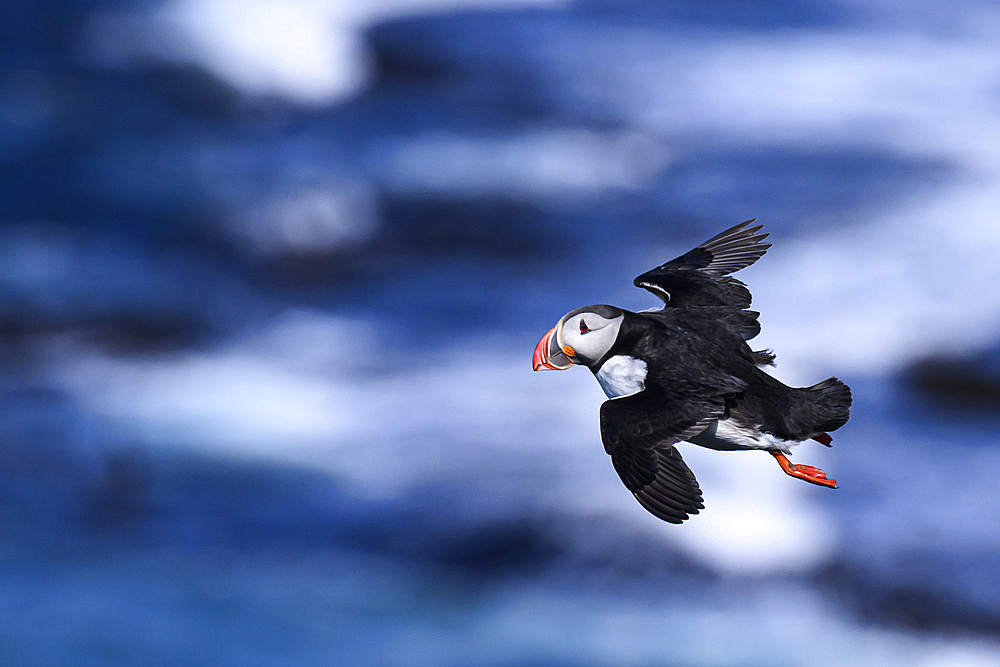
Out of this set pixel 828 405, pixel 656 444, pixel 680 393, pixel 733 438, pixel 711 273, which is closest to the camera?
pixel 656 444

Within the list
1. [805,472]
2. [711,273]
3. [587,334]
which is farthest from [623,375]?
[711,273]

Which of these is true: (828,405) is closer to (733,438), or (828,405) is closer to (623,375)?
(733,438)

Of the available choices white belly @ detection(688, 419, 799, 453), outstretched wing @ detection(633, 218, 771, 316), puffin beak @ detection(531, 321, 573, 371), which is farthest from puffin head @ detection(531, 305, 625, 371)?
outstretched wing @ detection(633, 218, 771, 316)

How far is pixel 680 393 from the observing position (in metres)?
5.77

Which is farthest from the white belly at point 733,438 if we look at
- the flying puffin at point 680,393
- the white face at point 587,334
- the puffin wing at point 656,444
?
the white face at point 587,334

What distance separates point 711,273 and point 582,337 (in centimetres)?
137

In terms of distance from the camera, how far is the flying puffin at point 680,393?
→ 553cm

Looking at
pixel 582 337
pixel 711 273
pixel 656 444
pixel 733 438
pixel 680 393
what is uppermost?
pixel 711 273

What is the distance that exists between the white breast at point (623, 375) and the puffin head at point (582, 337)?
74 mm

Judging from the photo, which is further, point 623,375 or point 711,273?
point 711,273

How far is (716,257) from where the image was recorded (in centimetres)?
728

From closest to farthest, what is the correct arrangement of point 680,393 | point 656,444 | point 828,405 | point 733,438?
point 656,444 → point 680,393 → point 733,438 → point 828,405

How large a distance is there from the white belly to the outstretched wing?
0.91m

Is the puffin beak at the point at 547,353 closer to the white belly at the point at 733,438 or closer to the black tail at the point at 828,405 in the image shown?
the white belly at the point at 733,438
